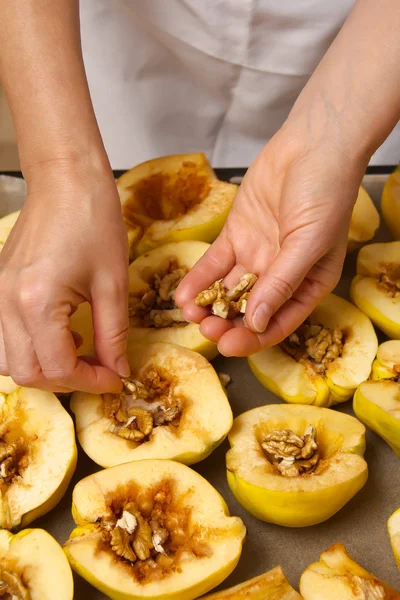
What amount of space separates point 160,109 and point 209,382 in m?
0.72

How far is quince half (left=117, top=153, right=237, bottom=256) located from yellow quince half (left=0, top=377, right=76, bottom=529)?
400 millimetres

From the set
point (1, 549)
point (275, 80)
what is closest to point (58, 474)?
point (1, 549)

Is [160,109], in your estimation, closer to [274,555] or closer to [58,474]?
[58,474]

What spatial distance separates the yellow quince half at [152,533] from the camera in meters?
0.96

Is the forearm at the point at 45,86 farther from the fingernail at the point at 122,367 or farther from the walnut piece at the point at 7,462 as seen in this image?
the walnut piece at the point at 7,462

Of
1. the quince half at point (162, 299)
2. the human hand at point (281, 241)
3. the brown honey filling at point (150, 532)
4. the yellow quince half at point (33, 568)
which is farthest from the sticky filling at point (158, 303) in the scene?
the yellow quince half at point (33, 568)

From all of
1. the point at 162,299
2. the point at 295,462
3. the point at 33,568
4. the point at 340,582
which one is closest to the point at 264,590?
the point at 340,582

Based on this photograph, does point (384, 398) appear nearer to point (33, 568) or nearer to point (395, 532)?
point (395, 532)

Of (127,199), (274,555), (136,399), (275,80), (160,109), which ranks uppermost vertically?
(275,80)

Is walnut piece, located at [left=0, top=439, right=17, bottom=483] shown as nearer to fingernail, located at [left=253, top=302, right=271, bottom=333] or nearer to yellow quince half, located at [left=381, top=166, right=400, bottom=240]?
fingernail, located at [left=253, top=302, right=271, bottom=333]

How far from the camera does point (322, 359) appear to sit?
3.97ft

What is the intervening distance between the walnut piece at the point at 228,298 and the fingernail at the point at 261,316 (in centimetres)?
8

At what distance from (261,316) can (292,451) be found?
22 cm

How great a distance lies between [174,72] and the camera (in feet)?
5.01
